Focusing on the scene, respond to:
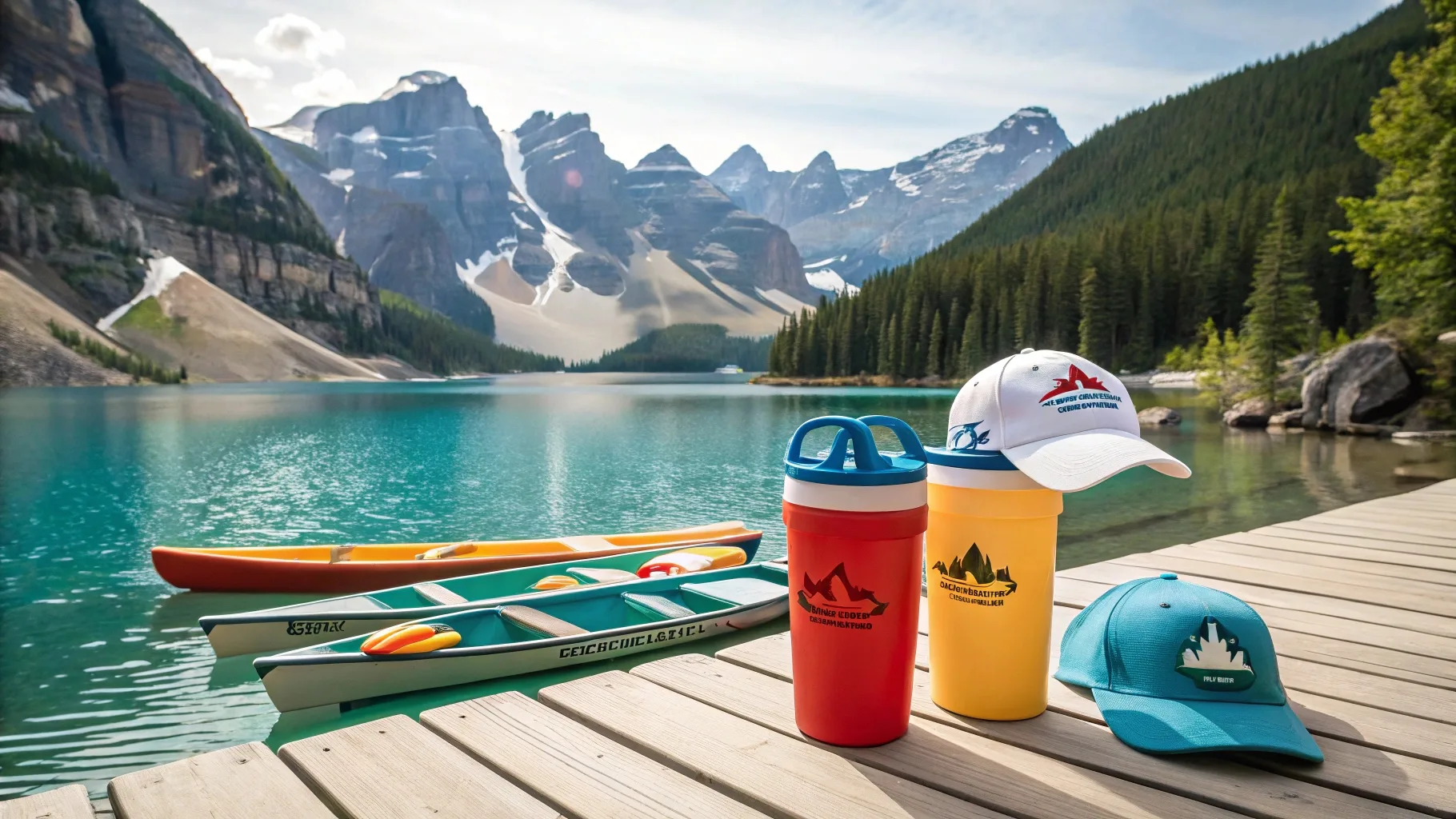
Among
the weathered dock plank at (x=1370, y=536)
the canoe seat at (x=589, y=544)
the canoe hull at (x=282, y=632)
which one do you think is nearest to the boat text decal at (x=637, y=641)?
the canoe hull at (x=282, y=632)

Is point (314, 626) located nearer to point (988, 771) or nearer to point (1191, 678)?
point (988, 771)

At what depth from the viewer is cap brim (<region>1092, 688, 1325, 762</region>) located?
278cm

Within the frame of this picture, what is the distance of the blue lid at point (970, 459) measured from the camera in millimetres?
2930

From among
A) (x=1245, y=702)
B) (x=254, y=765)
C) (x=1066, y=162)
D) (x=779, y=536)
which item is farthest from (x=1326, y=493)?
(x=1066, y=162)

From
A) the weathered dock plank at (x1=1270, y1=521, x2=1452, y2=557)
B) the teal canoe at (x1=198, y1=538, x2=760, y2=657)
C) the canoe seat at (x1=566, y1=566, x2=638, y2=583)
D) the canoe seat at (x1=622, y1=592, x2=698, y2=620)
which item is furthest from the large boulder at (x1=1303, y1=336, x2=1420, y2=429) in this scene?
the teal canoe at (x1=198, y1=538, x2=760, y2=657)

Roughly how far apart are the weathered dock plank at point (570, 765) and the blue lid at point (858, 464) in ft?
3.76

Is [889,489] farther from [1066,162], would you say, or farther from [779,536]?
[1066,162]

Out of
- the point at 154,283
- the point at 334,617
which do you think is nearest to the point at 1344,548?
the point at 334,617

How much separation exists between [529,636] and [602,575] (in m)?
2.26

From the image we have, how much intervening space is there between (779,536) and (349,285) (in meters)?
201

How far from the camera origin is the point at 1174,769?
2783 mm

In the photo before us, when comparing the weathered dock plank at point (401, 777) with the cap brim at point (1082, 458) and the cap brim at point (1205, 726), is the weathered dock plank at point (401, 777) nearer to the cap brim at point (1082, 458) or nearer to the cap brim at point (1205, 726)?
the cap brim at point (1082, 458)

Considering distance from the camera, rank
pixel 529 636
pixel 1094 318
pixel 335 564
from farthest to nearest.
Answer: pixel 1094 318
pixel 335 564
pixel 529 636

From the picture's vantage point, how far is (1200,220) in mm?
95062
